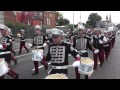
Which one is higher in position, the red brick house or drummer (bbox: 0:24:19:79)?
the red brick house

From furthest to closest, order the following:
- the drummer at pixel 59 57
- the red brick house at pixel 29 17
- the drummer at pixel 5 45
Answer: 1. the red brick house at pixel 29 17
2. the drummer at pixel 5 45
3. the drummer at pixel 59 57

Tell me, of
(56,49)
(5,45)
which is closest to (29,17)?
(5,45)

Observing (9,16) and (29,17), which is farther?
(29,17)

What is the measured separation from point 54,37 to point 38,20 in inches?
2960

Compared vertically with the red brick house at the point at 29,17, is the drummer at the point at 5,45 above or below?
below

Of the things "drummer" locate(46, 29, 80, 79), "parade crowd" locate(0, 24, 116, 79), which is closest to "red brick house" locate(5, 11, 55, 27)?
"parade crowd" locate(0, 24, 116, 79)

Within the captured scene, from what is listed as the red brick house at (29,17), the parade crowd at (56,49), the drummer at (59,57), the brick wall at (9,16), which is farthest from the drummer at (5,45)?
the red brick house at (29,17)

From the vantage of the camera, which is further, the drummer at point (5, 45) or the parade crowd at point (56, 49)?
the drummer at point (5, 45)

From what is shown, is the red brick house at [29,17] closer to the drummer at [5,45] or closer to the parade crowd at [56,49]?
the parade crowd at [56,49]

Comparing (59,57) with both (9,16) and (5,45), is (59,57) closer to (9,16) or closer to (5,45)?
(5,45)

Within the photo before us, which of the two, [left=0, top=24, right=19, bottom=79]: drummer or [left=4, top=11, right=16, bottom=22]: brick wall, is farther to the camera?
[left=4, top=11, right=16, bottom=22]: brick wall

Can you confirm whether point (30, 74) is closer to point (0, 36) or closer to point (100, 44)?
point (0, 36)

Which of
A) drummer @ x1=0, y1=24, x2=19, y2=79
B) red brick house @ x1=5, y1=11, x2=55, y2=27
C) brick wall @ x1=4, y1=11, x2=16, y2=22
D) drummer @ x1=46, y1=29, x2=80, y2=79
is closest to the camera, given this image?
drummer @ x1=46, y1=29, x2=80, y2=79

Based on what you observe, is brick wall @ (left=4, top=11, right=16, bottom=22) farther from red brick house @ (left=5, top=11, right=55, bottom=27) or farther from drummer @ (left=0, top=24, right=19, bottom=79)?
drummer @ (left=0, top=24, right=19, bottom=79)
